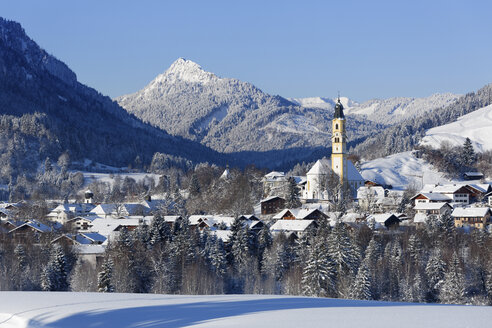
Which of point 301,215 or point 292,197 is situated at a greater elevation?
point 292,197

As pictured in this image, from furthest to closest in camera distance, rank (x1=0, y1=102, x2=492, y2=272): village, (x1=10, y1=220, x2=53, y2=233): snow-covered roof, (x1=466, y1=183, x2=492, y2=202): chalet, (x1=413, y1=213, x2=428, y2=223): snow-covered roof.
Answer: (x1=466, y1=183, x2=492, y2=202): chalet < (x1=10, y1=220, x2=53, y2=233): snow-covered roof < (x1=413, y1=213, x2=428, y2=223): snow-covered roof < (x1=0, y1=102, x2=492, y2=272): village

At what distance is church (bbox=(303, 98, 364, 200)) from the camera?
98000 mm

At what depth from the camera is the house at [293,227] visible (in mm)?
70750

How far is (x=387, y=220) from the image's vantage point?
74750mm

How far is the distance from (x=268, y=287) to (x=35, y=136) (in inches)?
5099

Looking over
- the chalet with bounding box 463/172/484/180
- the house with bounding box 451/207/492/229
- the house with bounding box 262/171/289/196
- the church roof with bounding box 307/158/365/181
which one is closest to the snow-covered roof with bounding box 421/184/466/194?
the church roof with bounding box 307/158/365/181

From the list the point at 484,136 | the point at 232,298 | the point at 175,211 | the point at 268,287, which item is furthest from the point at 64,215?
the point at 484,136

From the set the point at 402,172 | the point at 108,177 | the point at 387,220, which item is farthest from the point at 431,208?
the point at 108,177

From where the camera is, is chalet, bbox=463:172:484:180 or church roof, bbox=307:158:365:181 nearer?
church roof, bbox=307:158:365:181

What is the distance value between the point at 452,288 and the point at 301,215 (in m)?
27.3

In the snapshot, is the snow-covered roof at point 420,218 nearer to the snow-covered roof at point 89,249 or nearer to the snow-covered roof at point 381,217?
the snow-covered roof at point 381,217

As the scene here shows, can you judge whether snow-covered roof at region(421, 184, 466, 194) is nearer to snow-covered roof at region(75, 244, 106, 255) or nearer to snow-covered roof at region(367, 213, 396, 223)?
snow-covered roof at region(367, 213, 396, 223)

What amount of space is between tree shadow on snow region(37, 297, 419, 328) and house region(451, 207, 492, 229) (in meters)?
51.6

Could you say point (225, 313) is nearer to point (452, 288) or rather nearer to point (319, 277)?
point (319, 277)
